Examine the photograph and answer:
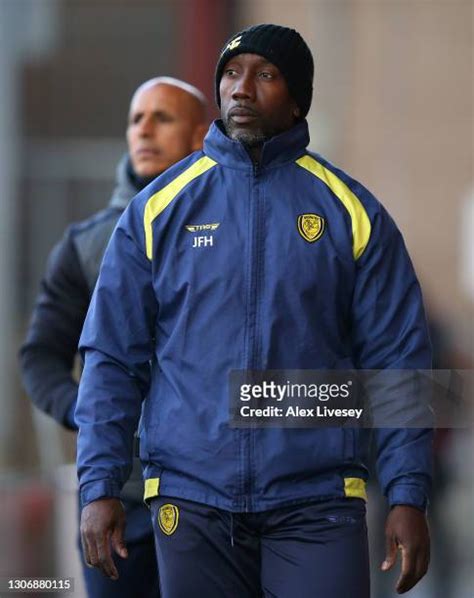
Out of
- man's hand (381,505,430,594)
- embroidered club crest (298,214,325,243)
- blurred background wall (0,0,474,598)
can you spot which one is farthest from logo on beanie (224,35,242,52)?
blurred background wall (0,0,474,598)

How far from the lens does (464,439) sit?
7004mm

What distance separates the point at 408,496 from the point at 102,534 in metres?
0.69

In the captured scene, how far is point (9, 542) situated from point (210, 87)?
542 cm

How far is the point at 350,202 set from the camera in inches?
149

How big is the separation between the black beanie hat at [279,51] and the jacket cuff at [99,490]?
96 centimetres

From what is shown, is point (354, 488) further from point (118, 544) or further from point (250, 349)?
point (118, 544)

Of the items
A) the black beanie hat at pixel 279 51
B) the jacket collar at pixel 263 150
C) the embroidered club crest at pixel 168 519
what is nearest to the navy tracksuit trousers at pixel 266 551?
the embroidered club crest at pixel 168 519

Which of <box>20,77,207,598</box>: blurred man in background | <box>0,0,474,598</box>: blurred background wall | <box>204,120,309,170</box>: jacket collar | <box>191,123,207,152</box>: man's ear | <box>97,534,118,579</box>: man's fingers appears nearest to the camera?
<box>97,534,118,579</box>: man's fingers

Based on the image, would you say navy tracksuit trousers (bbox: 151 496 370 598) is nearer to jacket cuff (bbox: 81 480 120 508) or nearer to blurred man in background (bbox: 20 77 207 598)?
jacket cuff (bbox: 81 480 120 508)

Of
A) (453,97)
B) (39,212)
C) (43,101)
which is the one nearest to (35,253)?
(39,212)

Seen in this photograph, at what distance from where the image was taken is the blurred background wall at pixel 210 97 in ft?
38.7

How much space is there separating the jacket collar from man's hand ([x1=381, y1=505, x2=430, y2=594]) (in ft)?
2.80

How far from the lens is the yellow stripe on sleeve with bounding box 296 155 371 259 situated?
3748 mm

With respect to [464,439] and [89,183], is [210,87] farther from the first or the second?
[464,439]
